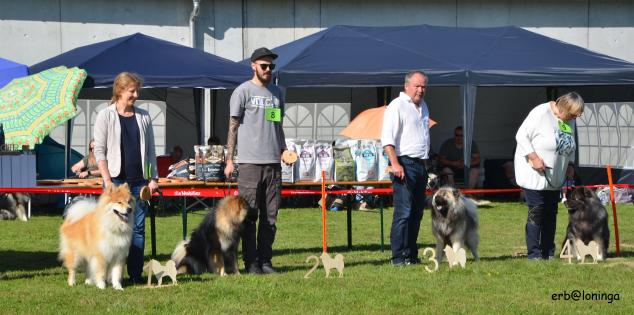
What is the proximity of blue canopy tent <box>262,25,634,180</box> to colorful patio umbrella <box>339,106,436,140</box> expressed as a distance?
793 millimetres

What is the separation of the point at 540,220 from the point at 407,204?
1200 mm

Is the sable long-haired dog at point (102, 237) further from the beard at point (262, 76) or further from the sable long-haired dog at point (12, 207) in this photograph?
the sable long-haired dog at point (12, 207)

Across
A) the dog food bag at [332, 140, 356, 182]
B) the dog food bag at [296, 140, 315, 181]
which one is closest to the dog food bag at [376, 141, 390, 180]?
the dog food bag at [332, 140, 356, 182]

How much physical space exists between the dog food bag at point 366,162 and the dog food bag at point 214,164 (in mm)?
1341

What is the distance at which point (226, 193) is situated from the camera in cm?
866

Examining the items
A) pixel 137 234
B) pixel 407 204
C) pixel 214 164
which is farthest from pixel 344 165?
pixel 137 234

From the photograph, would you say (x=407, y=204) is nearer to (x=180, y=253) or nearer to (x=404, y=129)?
(x=404, y=129)

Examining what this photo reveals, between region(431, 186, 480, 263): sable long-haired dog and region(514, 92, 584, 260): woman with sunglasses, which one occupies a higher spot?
region(514, 92, 584, 260): woman with sunglasses

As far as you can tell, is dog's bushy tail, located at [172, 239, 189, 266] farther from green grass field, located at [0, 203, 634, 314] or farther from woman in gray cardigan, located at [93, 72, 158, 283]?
woman in gray cardigan, located at [93, 72, 158, 283]

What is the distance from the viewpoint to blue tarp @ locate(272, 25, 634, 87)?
13.6 m

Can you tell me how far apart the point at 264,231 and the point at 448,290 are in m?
1.53

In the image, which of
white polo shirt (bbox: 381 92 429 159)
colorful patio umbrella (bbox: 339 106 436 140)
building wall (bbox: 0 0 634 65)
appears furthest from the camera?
building wall (bbox: 0 0 634 65)

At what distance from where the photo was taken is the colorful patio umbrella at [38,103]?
32.8ft

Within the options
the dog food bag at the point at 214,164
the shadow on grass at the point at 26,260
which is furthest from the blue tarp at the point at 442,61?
the shadow on grass at the point at 26,260
